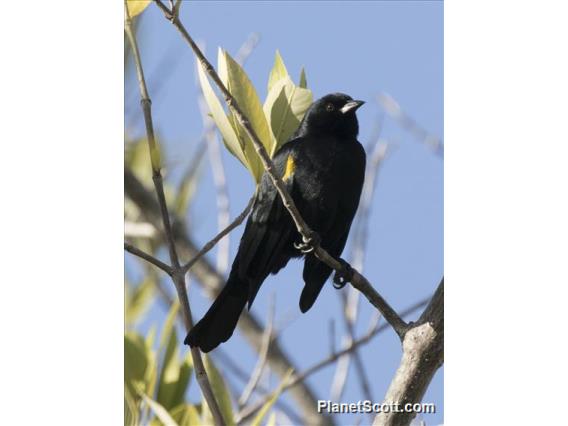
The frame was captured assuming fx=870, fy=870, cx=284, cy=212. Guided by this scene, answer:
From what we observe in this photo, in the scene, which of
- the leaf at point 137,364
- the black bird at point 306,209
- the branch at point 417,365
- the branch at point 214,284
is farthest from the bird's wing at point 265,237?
the branch at point 417,365

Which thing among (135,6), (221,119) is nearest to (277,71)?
(221,119)

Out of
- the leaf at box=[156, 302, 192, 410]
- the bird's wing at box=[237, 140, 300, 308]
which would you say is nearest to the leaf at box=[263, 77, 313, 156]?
the bird's wing at box=[237, 140, 300, 308]

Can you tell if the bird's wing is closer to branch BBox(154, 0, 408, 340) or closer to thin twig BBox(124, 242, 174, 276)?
branch BBox(154, 0, 408, 340)

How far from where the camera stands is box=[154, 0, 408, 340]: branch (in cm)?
229

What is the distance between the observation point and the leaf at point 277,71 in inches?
110

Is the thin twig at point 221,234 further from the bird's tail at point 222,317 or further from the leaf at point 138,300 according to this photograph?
the leaf at point 138,300

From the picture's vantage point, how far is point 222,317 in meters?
3.13

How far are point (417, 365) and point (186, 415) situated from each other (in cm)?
67

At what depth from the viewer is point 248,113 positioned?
8.89ft

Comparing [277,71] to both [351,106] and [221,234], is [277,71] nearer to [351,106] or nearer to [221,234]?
[221,234]

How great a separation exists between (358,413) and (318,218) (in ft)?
3.29

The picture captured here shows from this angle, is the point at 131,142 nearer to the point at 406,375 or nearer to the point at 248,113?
the point at 248,113

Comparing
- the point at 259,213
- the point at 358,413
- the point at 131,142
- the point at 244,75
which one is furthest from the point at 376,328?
the point at 131,142

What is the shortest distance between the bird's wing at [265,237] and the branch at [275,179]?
24cm
